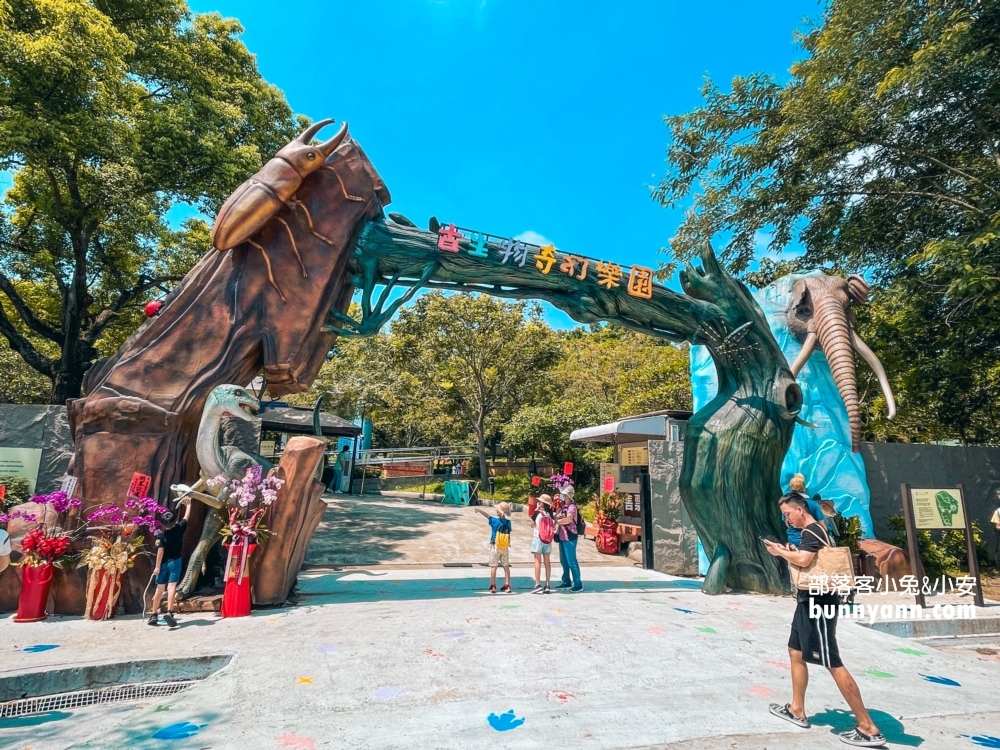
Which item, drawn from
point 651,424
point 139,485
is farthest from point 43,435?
point 651,424

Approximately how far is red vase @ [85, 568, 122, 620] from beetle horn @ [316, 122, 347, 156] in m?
5.44

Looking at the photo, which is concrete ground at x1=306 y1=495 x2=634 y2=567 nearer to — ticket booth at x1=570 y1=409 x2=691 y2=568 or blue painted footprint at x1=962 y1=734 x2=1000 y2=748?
ticket booth at x1=570 y1=409 x2=691 y2=568

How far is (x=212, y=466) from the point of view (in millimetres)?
6410

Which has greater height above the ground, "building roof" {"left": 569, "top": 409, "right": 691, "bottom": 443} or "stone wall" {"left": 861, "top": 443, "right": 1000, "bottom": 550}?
"building roof" {"left": 569, "top": 409, "right": 691, "bottom": 443}

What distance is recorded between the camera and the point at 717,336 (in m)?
8.72

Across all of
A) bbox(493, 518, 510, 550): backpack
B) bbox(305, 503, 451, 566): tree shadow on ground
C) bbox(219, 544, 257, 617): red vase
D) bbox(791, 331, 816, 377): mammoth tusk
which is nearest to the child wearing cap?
bbox(493, 518, 510, 550): backpack

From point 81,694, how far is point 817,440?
1124 cm

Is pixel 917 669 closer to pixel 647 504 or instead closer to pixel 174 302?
pixel 647 504

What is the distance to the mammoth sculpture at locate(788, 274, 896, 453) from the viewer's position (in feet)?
27.3

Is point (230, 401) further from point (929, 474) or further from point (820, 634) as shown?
point (929, 474)

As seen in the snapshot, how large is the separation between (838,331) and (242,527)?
28.9 feet

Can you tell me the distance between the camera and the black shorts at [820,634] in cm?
338

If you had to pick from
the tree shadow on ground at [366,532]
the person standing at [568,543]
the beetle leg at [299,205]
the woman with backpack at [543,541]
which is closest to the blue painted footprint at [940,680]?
the person standing at [568,543]

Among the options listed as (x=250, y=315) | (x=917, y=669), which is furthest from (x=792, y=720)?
(x=250, y=315)
